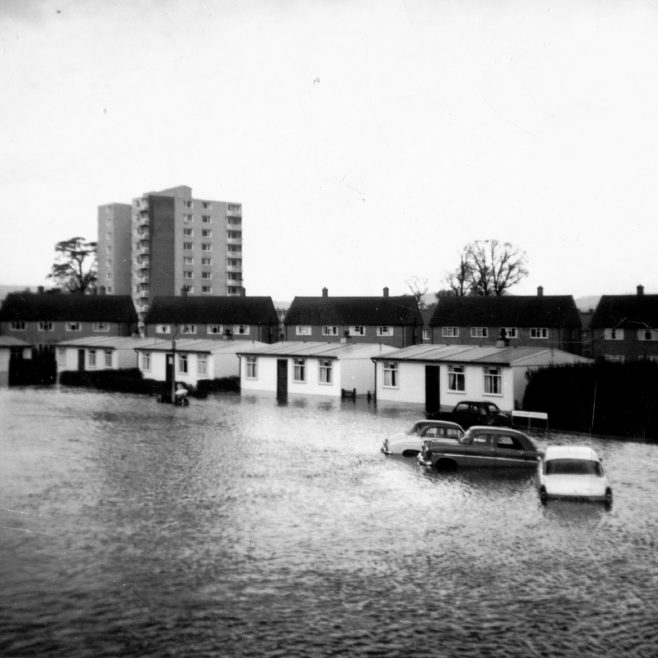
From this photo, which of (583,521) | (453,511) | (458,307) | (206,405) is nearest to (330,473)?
(453,511)

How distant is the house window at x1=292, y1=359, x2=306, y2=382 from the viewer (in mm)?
50594

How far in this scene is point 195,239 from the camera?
109812 millimetres

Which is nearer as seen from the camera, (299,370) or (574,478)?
(574,478)

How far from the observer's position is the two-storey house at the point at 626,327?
2554 inches

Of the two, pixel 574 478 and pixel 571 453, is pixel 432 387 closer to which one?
pixel 571 453

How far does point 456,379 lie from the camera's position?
42.4m

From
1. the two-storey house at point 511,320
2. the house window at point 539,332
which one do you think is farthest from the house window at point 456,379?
the house window at point 539,332

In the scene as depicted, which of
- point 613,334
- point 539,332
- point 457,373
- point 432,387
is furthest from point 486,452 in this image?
point 539,332

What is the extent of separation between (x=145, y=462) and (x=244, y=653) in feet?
49.5

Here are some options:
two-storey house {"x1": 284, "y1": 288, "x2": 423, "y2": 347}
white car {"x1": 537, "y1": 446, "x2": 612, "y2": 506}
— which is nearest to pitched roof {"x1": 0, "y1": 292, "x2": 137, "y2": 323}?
two-storey house {"x1": 284, "y1": 288, "x2": 423, "y2": 347}

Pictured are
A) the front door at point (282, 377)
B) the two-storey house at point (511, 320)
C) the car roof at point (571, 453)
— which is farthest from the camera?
the two-storey house at point (511, 320)

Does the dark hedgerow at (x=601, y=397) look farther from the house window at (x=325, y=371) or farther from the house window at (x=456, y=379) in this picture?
the house window at (x=325, y=371)

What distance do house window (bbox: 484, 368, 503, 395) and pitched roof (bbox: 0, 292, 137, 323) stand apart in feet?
162

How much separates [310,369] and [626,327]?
3073 cm
